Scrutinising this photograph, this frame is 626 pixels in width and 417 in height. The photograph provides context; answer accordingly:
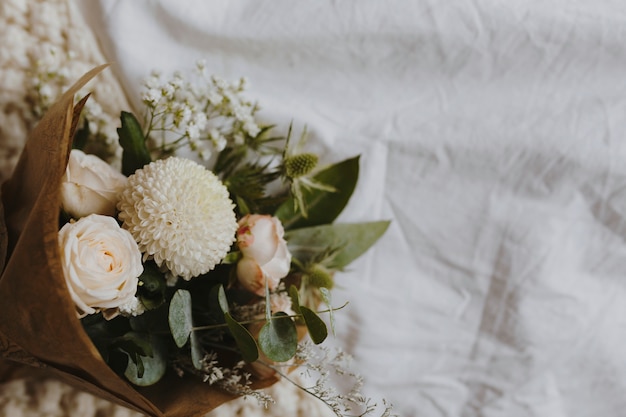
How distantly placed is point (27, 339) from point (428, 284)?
55 centimetres

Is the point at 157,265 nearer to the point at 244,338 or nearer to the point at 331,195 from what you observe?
the point at 244,338

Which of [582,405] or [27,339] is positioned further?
[582,405]

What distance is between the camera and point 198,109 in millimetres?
722

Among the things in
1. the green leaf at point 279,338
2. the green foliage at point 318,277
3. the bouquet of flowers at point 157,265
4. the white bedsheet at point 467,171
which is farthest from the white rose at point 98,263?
the white bedsheet at point 467,171

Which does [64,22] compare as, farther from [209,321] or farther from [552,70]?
[552,70]

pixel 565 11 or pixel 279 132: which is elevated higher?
pixel 565 11

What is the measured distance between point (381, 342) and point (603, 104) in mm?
439

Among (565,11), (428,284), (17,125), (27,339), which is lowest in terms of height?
(428,284)

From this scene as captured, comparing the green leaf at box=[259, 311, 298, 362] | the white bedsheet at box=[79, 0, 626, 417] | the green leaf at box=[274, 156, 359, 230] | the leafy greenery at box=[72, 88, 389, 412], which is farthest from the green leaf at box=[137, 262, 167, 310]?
the white bedsheet at box=[79, 0, 626, 417]

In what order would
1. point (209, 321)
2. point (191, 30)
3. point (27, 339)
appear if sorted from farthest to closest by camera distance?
point (191, 30) → point (209, 321) → point (27, 339)

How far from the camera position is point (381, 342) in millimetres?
875

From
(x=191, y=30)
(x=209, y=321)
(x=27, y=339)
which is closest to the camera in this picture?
(x=27, y=339)

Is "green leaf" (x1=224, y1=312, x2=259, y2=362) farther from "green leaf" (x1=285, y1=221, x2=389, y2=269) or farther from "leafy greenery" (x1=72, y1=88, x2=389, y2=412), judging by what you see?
"green leaf" (x1=285, y1=221, x2=389, y2=269)

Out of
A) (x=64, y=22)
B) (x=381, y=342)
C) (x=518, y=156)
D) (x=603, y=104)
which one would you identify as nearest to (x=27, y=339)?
(x=64, y=22)
